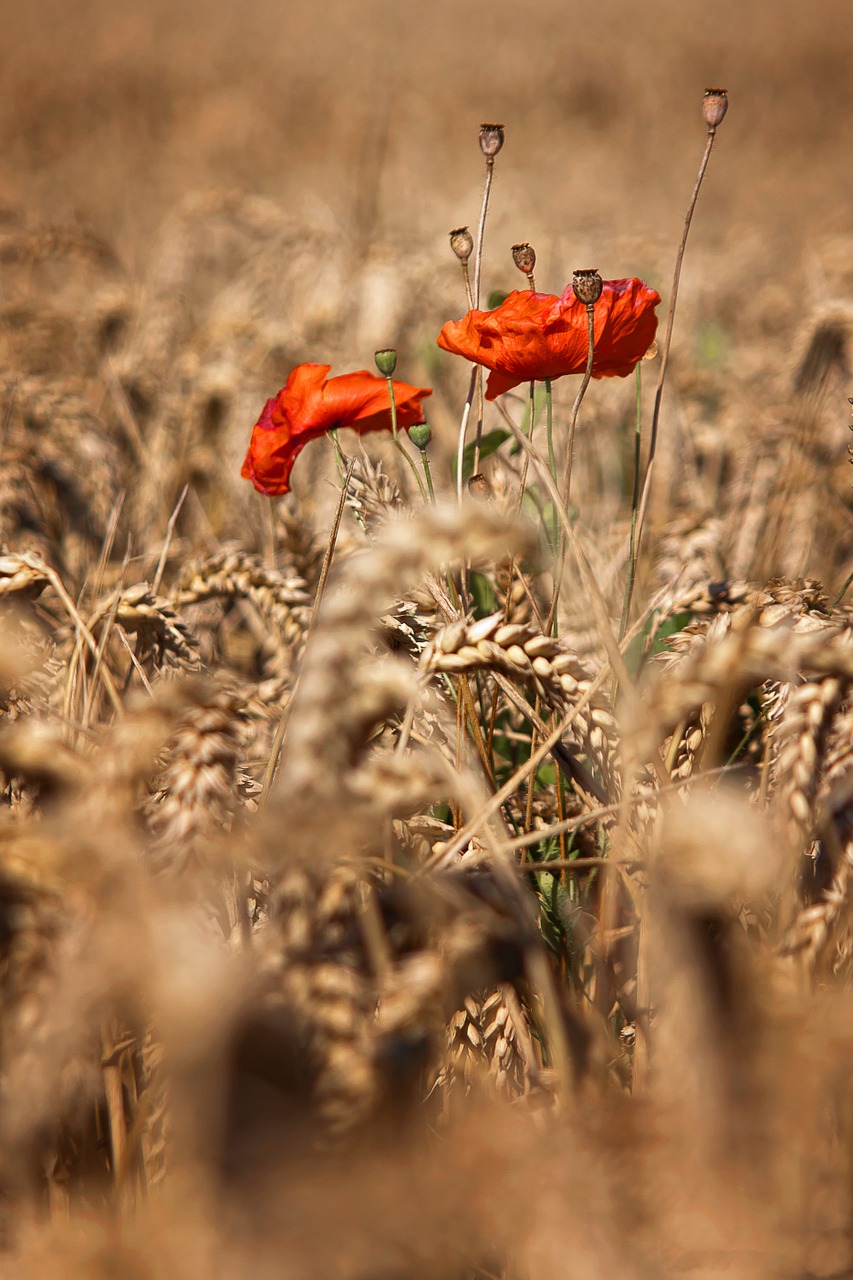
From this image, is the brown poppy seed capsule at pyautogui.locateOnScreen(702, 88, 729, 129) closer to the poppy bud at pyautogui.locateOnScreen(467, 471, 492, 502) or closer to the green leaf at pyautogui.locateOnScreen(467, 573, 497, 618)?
the poppy bud at pyautogui.locateOnScreen(467, 471, 492, 502)

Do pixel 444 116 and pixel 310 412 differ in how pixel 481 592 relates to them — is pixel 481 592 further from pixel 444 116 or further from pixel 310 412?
pixel 444 116

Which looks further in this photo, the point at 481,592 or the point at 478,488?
the point at 481,592

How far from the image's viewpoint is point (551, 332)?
771 millimetres

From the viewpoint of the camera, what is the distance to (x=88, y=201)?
511cm

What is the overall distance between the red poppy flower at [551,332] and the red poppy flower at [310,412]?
0.11m

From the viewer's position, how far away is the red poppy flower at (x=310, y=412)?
89 centimetres

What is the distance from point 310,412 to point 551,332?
0.24 m

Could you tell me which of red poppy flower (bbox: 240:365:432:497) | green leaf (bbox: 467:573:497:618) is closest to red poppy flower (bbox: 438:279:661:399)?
red poppy flower (bbox: 240:365:432:497)

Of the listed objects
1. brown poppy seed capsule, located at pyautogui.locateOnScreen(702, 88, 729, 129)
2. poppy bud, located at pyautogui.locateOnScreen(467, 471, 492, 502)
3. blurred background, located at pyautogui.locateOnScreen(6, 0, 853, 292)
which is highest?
blurred background, located at pyautogui.locateOnScreen(6, 0, 853, 292)

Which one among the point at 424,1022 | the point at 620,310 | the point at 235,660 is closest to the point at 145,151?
the point at 235,660

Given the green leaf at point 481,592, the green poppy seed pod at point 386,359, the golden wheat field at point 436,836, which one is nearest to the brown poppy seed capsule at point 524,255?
the golden wheat field at point 436,836

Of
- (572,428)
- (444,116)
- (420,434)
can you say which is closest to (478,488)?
(420,434)

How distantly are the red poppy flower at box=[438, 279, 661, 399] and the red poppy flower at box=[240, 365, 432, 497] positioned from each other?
0.11 meters

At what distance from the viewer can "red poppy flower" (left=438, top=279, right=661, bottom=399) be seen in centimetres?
77
